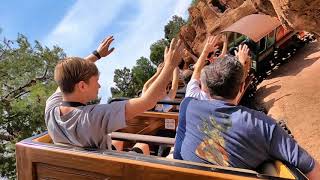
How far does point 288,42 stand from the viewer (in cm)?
1105

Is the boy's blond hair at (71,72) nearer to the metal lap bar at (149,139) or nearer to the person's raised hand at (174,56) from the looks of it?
the person's raised hand at (174,56)

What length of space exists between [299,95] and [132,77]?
1244 centimetres

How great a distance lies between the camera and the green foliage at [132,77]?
19844 mm

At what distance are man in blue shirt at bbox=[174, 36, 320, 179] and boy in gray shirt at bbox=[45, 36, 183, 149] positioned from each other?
263 millimetres

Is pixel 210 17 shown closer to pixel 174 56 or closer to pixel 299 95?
pixel 299 95

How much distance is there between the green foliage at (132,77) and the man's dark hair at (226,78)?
56.9 feet

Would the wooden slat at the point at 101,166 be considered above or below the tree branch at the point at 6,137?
above

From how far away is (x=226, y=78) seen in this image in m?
2.07

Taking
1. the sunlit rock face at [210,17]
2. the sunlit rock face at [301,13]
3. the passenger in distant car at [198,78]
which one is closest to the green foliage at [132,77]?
the sunlit rock face at [210,17]

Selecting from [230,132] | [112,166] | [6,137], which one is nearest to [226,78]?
[230,132]

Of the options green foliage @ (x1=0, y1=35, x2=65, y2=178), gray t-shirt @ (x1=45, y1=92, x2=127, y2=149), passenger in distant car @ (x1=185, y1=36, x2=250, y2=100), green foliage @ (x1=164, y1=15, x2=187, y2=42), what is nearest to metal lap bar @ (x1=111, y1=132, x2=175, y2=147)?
passenger in distant car @ (x1=185, y1=36, x2=250, y2=100)

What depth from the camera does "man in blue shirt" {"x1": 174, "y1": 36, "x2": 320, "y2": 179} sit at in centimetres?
183

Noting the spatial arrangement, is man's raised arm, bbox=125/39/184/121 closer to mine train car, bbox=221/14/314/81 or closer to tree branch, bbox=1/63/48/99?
mine train car, bbox=221/14/314/81

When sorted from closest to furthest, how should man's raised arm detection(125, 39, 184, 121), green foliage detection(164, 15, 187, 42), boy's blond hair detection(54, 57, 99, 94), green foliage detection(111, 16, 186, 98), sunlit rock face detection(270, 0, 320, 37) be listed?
man's raised arm detection(125, 39, 184, 121), boy's blond hair detection(54, 57, 99, 94), sunlit rock face detection(270, 0, 320, 37), green foliage detection(111, 16, 186, 98), green foliage detection(164, 15, 187, 42)
